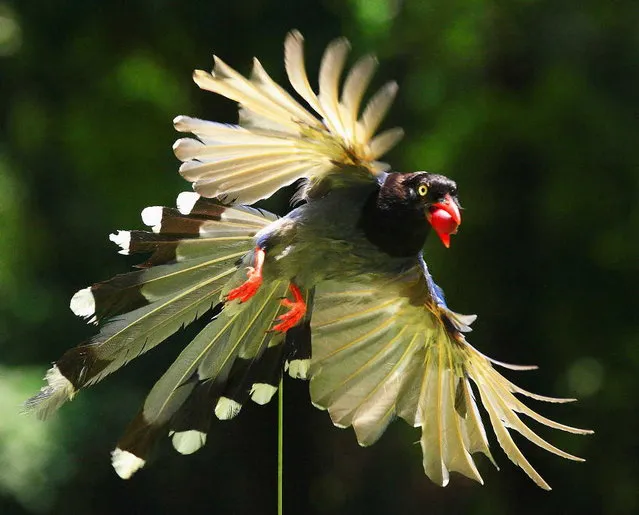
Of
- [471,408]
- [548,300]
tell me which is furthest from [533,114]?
[471,408]

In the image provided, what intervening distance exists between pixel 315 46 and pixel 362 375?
1929 mm

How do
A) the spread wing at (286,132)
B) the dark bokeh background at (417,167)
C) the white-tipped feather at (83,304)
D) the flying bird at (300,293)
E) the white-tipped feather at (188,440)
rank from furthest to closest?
the dark bokeh background at (417,167) < the white-tipped feather at (188,440) < the white-tipped feather at (83,304) < the flying bird at (300,293) < the spread wing at (286,132)

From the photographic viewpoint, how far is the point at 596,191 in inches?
153

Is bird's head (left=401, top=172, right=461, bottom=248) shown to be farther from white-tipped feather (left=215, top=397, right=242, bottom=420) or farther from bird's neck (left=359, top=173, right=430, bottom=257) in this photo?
white-tipped feather (left=215, top=397, right=242, bottom=420)

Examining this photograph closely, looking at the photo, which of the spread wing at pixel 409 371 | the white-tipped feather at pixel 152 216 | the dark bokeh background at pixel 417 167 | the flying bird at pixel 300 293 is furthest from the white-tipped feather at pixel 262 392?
the dark bokeh background at pixel 417 167

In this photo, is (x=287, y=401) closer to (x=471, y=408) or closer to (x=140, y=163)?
(x=140, y=163)

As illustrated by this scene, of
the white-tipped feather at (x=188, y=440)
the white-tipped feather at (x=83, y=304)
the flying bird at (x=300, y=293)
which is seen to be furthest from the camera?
the white-tipped feather at (x=188, y=440)

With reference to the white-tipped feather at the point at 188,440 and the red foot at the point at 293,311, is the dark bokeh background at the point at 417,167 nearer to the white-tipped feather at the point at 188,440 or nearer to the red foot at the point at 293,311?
the red foot at the point at 293,311

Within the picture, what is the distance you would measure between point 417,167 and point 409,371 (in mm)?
1898

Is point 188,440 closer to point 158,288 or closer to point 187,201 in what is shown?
point 158,288

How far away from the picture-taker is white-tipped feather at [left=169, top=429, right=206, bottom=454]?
62.5 inches

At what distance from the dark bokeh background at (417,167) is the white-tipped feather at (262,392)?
2.05 metres

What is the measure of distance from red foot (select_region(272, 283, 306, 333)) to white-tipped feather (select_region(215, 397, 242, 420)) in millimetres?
147

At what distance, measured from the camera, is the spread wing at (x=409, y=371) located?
1.75m
